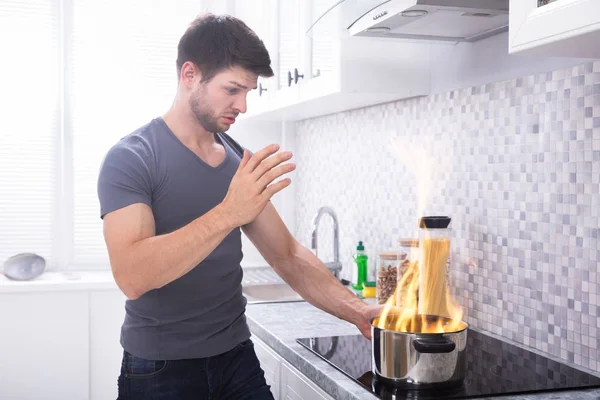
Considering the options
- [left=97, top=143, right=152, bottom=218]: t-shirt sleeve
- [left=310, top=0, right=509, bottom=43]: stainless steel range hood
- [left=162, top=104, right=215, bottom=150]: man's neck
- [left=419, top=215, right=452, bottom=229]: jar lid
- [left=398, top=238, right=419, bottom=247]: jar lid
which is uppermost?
[left=310, top=0, right=509, bottom=43]: stainless steel range hood

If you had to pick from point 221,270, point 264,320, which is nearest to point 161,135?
point 221,270

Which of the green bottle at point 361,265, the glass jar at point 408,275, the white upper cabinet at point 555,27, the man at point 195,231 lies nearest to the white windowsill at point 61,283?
the green bottle at point 361,265

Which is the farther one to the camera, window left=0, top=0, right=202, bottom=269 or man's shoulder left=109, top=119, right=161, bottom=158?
window left=0, top=0, right=202, bottom=269

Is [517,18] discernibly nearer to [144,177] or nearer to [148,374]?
[144,177]

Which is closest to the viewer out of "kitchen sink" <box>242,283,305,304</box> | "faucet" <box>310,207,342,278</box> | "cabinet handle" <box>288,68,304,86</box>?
"cabinet handle" <box>288,68,304,86</box>

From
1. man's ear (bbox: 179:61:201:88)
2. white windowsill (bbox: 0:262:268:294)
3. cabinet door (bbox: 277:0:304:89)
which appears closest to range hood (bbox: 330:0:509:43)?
man's ear (bbox: 179:61:201:88)

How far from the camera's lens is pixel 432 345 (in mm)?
1344

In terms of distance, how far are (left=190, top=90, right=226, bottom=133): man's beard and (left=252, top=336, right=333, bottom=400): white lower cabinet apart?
0.65 m

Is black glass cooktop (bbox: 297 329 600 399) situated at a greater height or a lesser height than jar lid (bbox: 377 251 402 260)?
lesser

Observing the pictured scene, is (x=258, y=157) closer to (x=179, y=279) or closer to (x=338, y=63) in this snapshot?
(x=179, y=279)

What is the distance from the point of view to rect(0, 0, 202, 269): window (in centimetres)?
358

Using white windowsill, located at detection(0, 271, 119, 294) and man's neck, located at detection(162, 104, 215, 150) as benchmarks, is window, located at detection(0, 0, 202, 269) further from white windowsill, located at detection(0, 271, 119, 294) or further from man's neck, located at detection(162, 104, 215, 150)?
man's neck, located at detection(162, 104, 215, 150)

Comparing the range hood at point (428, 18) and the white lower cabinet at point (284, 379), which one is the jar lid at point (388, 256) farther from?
the range hood at point (428, 18)

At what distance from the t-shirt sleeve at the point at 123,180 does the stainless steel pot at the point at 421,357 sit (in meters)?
0.63
